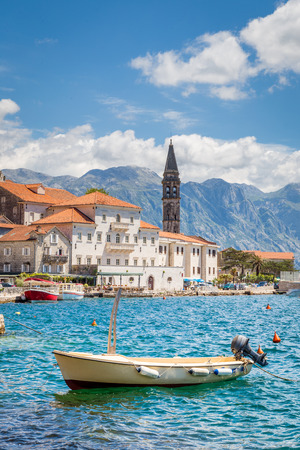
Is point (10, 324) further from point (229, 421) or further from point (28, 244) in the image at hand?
point (28, 244)

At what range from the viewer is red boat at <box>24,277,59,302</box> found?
61.8 meters

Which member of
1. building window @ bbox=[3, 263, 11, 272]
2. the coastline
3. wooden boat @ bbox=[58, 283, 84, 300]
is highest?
building window @ bbox=[3, 263, 11, 272]

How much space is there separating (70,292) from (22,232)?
16.0 metres

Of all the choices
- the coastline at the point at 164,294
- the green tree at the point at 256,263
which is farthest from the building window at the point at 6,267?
the green tree at the point at 256,263

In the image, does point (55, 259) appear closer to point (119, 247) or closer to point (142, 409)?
point (119, 247)

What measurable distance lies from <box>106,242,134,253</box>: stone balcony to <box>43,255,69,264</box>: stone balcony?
29.3 ft

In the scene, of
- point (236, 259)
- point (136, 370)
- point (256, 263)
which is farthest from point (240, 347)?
point (256, 263)

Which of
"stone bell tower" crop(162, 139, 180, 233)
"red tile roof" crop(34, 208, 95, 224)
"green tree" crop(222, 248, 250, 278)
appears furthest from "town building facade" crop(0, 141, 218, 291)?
"stone bell tower" crop(162, 139, 180, 233)

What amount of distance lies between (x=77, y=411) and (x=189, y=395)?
12.3 ft

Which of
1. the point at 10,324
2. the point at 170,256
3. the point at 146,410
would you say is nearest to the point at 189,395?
the point at 146,410

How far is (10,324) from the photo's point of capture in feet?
119

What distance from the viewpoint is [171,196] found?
140m

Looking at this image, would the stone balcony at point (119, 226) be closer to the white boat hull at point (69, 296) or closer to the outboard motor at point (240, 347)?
the white boat hull at point (69, 296)

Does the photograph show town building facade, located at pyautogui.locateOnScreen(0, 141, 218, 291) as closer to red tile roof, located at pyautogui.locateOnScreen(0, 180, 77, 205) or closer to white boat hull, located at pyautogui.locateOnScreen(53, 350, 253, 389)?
red tile roof, located at pyautogui.locateOnScreen(0, 180, 77, 205)
